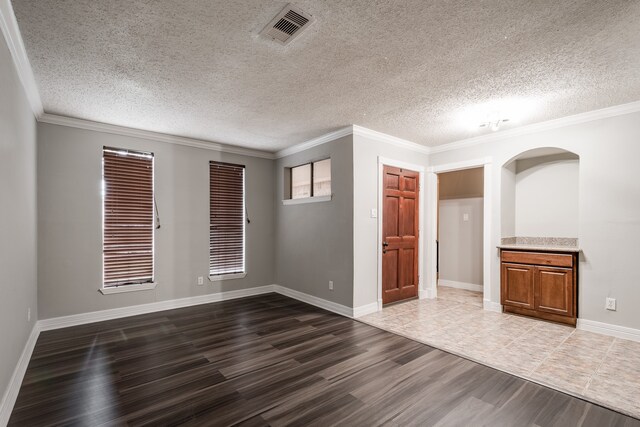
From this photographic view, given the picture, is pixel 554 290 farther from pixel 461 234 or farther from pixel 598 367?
pixel 461 234

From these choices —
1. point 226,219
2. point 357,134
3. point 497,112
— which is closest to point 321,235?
point 357,134

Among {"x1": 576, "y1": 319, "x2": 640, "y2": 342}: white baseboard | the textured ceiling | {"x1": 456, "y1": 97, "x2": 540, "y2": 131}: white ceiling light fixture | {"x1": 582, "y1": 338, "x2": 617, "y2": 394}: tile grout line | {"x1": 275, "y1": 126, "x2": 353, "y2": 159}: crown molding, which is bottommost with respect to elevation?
{"x1": 582, "y1": 338, "x2": 617, "y2": 394}: tile grout line

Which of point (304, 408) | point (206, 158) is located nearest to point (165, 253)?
point (206, 158)

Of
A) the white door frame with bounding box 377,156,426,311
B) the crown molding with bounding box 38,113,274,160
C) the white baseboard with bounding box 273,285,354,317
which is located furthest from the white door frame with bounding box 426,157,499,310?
the crown molding with bounding box 38,113,274,160

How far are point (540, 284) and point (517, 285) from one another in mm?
283

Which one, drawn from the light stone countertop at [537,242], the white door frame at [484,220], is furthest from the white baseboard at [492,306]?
the light stone countertop at [537,242]

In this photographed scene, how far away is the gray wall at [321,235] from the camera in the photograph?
Answer: 173 inches

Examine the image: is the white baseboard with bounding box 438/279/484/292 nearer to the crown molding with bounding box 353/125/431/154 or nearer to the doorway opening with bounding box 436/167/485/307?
the doorway opening with bounding box 436/167/485/307

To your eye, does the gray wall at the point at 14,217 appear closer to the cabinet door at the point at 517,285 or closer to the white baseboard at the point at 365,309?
the white baseboard at the point at 365,309

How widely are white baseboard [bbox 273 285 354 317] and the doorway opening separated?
211cm

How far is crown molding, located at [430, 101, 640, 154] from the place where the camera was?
11.6 feet

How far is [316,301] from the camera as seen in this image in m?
4.90

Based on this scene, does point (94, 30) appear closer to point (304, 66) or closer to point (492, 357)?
point (304, 66)

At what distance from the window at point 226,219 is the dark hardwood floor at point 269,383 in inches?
66.2
